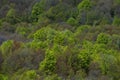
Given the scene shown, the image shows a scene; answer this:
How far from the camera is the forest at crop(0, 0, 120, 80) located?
53.2 metres

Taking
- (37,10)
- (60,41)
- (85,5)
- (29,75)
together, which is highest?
(85,5)

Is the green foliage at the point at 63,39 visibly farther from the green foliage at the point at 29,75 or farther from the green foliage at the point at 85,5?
the green foliage at the point at 85,5

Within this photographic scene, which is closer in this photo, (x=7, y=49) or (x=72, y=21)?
(x=7, y=49)

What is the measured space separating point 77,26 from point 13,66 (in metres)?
38.4

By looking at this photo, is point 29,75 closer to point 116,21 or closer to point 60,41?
point 60,41

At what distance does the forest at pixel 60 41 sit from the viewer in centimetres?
5317

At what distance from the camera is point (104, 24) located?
8925 centimetres

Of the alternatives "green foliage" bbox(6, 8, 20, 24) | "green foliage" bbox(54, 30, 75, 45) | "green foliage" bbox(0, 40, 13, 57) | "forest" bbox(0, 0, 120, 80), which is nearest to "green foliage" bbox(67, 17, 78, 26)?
"forest" bbox(0, 0, 120, 80)

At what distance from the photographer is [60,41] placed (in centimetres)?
6838

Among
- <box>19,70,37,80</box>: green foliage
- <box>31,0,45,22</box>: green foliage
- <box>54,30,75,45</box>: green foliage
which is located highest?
<box>31,0,45,22</box>: green foliage

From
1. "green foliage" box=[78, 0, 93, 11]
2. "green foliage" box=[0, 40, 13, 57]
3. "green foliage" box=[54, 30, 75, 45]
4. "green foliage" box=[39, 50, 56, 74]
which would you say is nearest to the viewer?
"green foliage" box=[39, 50, 56, 74]

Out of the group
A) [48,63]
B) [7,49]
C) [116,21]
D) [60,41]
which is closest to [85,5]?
[116,21]

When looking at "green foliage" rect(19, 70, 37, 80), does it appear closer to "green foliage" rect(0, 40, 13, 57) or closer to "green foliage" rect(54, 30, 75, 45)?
"green foliage" rect(0, 40, 13, 57)

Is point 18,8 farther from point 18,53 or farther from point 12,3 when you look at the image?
point 18,53
